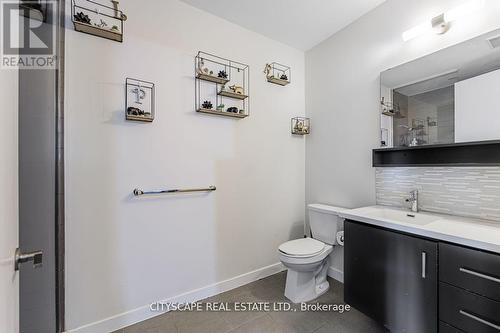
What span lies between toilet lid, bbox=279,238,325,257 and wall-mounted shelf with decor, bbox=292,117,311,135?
4.01ft

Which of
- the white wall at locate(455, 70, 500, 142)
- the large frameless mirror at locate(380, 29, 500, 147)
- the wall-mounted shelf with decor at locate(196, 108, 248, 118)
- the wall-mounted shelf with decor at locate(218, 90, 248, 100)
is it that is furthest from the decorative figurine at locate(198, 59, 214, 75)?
the white wall at locate(455, 70, 500, 142)

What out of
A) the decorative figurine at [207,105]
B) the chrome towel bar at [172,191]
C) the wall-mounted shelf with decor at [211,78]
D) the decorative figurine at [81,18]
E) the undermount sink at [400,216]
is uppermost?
the decorative figurine at [81,18]

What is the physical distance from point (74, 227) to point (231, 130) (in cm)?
143

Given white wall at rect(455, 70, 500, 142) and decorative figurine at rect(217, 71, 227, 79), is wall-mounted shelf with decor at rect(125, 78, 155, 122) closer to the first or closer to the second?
decorative figurine at rect(217, 71, 227, 79)

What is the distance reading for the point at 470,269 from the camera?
108 cm

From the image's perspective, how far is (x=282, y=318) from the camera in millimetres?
1768

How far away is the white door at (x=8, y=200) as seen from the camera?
643 millimetres

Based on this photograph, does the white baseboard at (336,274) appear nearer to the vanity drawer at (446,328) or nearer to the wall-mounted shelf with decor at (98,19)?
the vanity drawer at (446,328)

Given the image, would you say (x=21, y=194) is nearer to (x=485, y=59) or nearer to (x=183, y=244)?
(x=183, y=244)

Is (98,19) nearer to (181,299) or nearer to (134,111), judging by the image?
(134,111)

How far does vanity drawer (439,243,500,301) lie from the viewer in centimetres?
101

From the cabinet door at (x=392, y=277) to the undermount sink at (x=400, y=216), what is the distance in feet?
0.57

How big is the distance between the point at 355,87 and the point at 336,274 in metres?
1.92

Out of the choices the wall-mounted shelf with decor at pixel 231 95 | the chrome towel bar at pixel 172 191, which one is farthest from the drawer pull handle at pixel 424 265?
the wall-mounted shelf with decor at pixel 231 95
